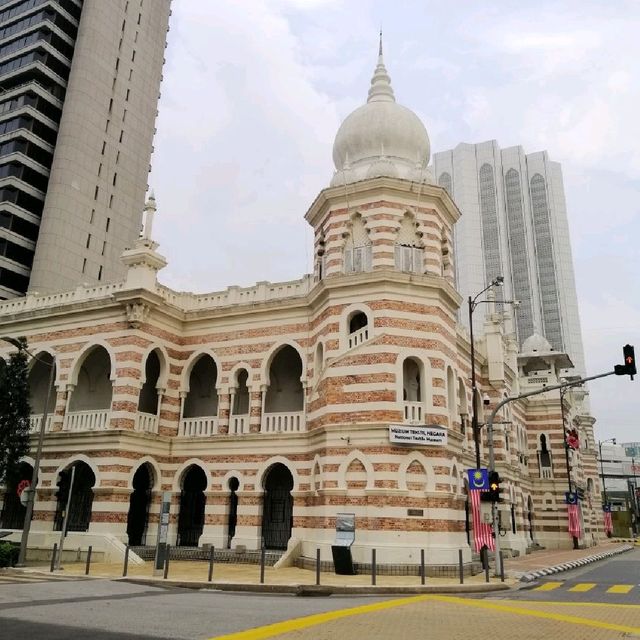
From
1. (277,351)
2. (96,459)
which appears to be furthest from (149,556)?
(277,351)

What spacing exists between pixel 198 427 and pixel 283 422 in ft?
14.1

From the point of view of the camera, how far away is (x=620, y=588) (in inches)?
713

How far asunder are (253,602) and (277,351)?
1523 cm

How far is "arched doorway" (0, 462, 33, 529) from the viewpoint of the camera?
91.5 ft

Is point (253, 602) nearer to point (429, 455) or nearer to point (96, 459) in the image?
point (429, 455)

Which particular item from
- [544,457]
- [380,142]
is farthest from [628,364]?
[544,457]

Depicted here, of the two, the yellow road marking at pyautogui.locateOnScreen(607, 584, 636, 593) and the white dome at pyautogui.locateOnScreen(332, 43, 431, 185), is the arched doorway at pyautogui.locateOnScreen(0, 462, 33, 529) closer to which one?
the white dome at pyautogui.locateOnScreen(332, 43, 431, 185)

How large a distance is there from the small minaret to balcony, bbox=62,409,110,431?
5.62 m

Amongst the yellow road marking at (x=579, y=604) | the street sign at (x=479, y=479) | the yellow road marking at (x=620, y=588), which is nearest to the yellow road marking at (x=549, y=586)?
the yellow road marking at (x=620, y=588)

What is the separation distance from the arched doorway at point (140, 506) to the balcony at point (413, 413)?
1171 cm

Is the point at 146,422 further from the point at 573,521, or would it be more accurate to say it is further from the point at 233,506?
the point at 573,521

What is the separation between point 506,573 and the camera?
72.6ft

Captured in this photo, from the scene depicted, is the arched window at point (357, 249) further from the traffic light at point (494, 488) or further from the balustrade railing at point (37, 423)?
the balustrade railing at point (37, 423)

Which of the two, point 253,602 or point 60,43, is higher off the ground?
point 60,43
